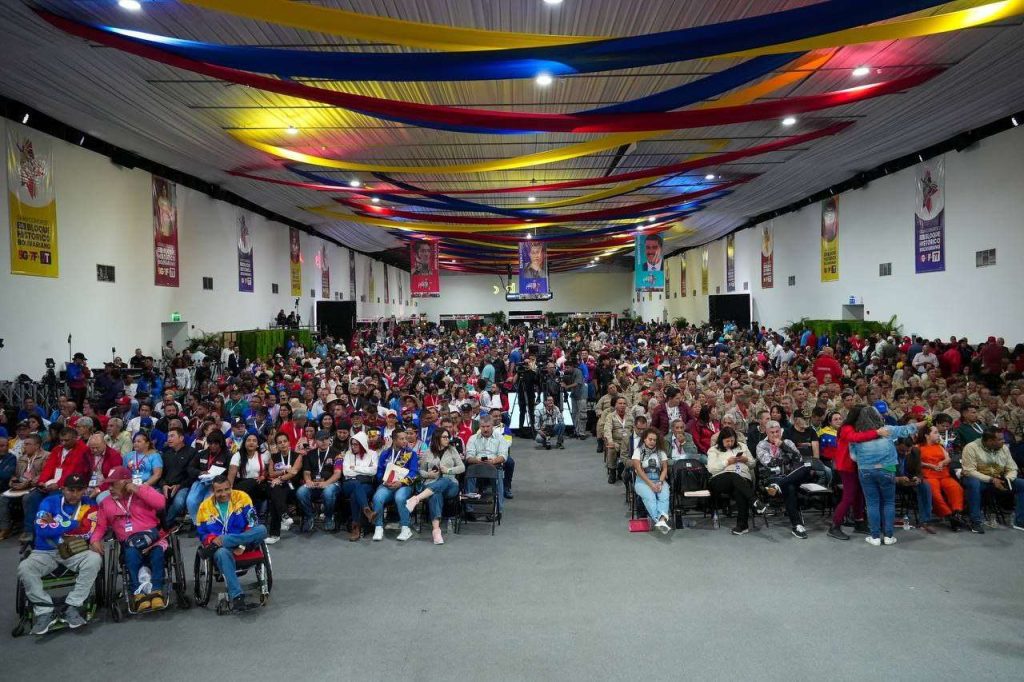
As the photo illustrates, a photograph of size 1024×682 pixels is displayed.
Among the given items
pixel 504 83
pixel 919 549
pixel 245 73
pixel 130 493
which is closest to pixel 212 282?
pixel 245 73

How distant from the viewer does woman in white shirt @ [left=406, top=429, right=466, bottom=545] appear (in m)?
7.32

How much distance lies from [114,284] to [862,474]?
15379 mm

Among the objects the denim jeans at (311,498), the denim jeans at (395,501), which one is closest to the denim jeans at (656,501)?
the denim jeans at (395,501)

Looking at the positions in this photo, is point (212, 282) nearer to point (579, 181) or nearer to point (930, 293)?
point (579, 181)

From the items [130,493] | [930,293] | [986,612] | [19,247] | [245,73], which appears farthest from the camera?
[930,293]

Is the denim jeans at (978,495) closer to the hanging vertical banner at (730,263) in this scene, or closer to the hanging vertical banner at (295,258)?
the hanging vertical banner at (295,258)

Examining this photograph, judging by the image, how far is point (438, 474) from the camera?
7.54 metres

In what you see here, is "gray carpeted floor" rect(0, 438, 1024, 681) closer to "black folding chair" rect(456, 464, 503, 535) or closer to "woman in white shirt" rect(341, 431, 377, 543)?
"woman in white shirt" rect(341, 431, 377, 543)

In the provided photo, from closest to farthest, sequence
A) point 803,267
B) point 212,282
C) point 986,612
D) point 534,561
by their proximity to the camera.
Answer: point 986,612, point 534,561, point 212,282, point 803,267

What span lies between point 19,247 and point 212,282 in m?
8.02

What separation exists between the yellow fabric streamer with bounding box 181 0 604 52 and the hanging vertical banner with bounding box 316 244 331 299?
23.7 meters

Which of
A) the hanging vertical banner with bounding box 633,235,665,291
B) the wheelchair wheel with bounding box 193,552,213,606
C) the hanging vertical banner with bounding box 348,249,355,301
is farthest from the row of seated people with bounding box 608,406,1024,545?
the hanging vertical banner with bounding box 348,249,355,301

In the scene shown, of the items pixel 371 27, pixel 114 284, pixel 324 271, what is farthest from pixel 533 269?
pixel 371 27

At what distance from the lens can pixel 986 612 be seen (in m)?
5.00
